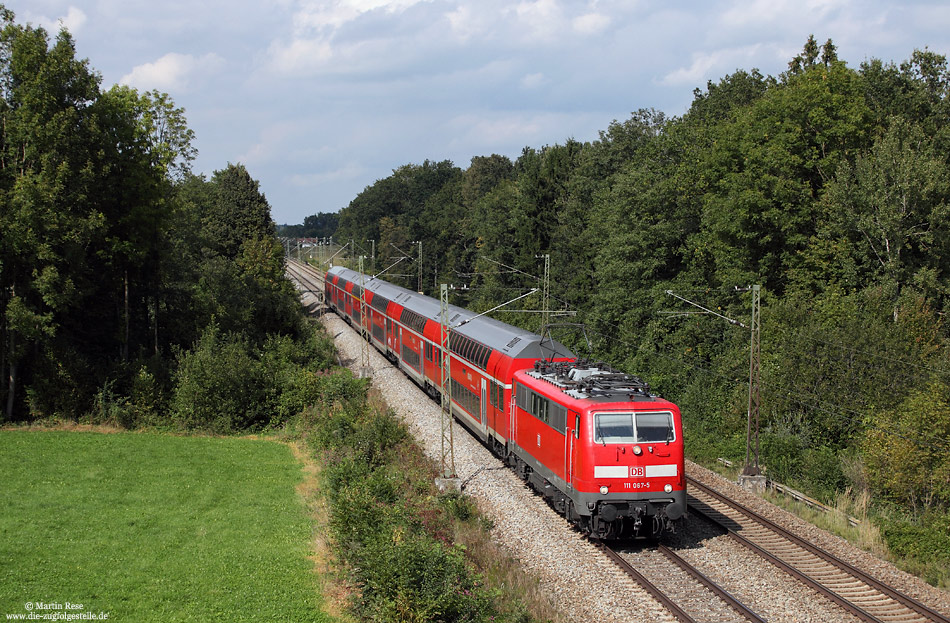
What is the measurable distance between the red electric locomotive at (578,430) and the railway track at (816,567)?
8.62 feet

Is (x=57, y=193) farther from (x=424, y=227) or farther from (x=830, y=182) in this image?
(x=424, y=227)

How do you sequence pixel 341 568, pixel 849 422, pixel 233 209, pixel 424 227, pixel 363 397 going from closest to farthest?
pixel 341 568, pixel 849 422, pixel 363 397, pixel 233 209, pixel 424 227

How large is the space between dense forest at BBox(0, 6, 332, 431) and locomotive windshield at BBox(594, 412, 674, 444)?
23.9 meters

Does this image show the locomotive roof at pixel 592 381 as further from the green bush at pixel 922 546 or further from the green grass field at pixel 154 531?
the green grass field at pixel 154 531

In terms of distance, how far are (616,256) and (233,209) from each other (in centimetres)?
3332

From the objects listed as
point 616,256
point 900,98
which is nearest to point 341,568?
point 616,256

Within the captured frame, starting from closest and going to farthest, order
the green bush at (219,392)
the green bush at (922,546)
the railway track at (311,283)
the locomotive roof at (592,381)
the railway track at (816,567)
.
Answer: the railway track at (816,567)
the green bush at (922,546)
the locomotive roof at (592,381)
the green bush at (219,392)
the railway track at (311,283)

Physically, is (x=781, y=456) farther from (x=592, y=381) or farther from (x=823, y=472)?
(x=592, y=381)

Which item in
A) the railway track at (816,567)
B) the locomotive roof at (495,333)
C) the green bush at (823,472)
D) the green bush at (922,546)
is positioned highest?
the locomotive roof at (495,333)

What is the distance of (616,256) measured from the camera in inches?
1927

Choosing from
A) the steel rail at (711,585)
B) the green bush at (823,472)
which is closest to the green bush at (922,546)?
the steel rail at (711,585)

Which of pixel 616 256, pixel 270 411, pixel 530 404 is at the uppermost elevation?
pixel 616 256

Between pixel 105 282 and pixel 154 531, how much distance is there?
22.8 m

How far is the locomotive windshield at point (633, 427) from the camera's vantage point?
1764 cm
